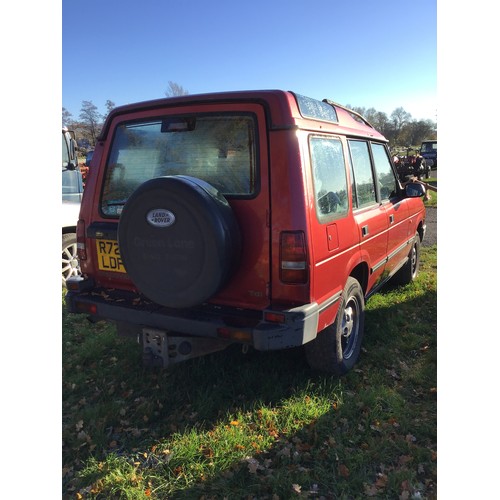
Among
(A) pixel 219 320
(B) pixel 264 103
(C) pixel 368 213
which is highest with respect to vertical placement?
(B) pixel 264 103

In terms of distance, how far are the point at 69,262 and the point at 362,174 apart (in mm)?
3914

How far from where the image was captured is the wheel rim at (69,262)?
5.43m

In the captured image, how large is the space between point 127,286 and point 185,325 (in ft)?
2.45

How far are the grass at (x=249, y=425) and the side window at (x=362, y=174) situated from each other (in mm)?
1398

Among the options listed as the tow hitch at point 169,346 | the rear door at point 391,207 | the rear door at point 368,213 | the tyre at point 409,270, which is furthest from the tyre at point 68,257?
the tyre at point 409,270

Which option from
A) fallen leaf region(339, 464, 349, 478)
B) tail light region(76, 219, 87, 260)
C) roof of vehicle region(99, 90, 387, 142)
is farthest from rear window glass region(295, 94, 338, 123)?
fallen leaf region(339, 464, 349, 478)

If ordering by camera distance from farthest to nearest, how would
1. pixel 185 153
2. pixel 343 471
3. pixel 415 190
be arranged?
pixel 415 190
pixel 185 153
pixel 343 471

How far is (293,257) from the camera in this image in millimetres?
2564

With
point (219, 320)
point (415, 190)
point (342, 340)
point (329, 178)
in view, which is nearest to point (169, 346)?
point (219, 320)

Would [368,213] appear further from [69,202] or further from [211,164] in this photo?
[69,202]

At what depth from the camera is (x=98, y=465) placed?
253cm

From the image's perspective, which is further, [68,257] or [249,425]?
[68,257]

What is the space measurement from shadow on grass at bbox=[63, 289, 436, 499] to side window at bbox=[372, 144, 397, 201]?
148cm

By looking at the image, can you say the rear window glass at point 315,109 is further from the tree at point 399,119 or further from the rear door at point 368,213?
the tree at point 399,119
